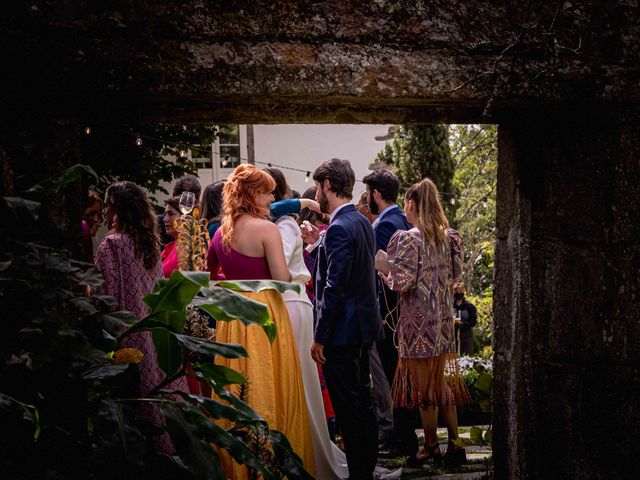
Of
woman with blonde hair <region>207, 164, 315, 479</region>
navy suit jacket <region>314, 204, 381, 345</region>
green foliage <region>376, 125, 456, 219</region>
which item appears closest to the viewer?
navy suit jacket <region>314, 204, 381, 345</region>

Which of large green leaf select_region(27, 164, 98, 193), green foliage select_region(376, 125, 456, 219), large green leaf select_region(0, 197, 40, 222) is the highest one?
green foliage select_region(376, 125, 456, 219)

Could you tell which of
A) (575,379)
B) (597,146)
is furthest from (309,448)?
(597,146)

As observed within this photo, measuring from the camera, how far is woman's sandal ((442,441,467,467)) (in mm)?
5648

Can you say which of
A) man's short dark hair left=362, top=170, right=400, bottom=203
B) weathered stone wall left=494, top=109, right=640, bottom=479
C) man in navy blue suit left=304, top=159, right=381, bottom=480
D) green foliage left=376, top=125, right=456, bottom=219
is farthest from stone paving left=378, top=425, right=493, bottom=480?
green foliage left=376, top=125, right=456, bottom=219

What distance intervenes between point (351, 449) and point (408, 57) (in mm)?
2616

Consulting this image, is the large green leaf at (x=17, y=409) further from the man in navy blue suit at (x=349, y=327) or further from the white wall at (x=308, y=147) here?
the white wall at (x=308, y=147)

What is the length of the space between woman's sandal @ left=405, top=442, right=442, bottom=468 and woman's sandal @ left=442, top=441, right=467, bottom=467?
104 millimetres

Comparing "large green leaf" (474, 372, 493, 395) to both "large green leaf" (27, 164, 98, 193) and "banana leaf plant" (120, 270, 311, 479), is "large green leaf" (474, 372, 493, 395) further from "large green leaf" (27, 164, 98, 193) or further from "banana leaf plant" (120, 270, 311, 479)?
"large green leaf" (27, 164, 98, 193)

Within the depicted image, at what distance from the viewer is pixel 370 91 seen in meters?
3.23

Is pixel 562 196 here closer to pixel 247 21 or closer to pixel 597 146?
pixel 597 146

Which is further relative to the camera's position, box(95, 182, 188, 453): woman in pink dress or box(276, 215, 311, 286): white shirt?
box(276, 215, 311, 286): white shirt

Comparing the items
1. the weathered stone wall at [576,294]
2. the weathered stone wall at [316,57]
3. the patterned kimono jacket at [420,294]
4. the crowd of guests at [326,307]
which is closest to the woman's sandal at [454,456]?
the crowd of guests at [326,307]

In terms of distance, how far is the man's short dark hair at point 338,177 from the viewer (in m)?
5.36

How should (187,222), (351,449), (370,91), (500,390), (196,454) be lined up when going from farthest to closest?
(187,222)
(351,449)
(500,390)
(370,91)
(196,454)
